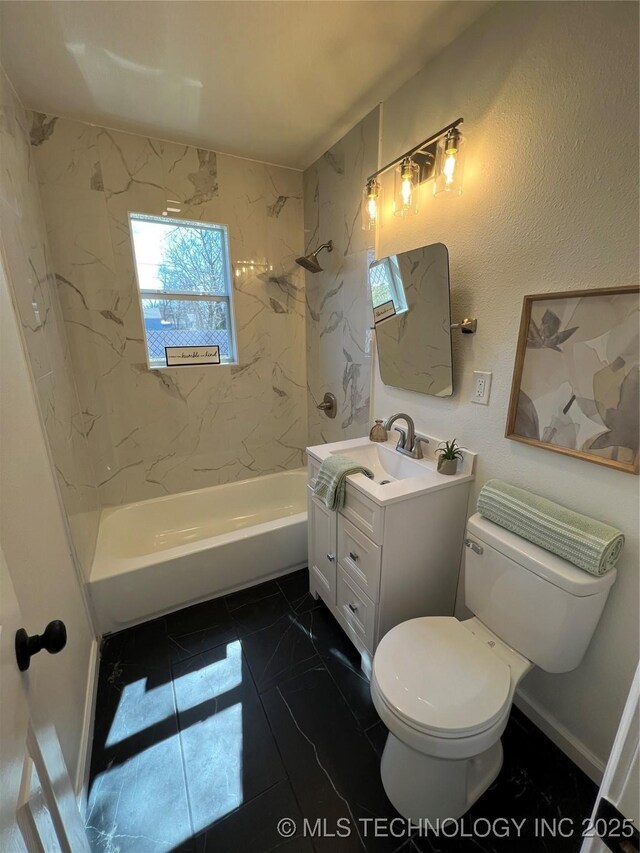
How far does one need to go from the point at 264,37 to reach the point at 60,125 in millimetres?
1264

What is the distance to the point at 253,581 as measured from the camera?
6.81 feet

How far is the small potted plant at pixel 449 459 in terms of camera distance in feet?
4.88

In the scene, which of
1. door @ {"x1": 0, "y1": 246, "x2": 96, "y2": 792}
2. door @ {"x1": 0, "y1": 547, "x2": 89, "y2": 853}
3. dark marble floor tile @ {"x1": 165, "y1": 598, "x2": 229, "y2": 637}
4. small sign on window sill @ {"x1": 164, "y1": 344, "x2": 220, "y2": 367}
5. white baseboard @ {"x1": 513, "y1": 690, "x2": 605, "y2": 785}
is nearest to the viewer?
door @ {"x1": 0, "y1": 547, "x2": 89, "y2": 853}

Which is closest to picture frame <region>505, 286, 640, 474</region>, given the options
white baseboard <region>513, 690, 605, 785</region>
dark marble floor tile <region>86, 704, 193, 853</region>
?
white baseboard <region>513, 690, 605, 785</region>

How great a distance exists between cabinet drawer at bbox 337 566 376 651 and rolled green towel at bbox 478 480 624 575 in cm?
62

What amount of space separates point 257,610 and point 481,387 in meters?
1.59

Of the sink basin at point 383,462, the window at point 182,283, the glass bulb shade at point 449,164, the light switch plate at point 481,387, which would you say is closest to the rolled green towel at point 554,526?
the light switch plate at point 481,387

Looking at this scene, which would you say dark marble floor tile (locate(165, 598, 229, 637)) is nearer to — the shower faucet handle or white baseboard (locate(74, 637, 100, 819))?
white baseboard (locate(74, 637, 100, 819))

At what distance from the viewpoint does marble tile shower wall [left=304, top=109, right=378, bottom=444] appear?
6.38 feet

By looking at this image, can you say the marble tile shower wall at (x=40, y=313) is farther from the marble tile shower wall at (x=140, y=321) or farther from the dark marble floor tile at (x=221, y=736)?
the dark marble floor tile at (x=221, y=736)

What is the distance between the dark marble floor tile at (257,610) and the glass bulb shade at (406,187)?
6.69 feet

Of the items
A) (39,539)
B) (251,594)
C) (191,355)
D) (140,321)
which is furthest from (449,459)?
(140,321)

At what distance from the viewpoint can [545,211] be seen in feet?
3.69

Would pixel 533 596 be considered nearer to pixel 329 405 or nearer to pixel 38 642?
pixel 38 642
